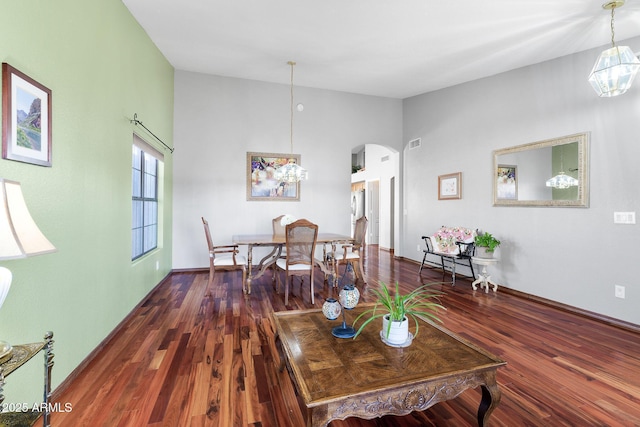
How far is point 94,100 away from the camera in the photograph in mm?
2309

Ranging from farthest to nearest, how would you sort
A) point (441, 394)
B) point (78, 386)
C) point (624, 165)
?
point (624, 165) → point (78, 386) → point (441, 394)

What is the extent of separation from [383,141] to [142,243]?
15.5ft

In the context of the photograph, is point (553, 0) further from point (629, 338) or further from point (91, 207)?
point (91, 207)

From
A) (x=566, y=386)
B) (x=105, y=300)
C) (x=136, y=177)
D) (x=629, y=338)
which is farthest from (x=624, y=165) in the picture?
(x=136, y=177)

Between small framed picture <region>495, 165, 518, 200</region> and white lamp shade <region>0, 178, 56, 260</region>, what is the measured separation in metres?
4.81

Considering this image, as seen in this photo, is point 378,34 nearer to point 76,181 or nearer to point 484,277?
point 76,181

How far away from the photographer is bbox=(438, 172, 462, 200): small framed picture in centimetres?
494

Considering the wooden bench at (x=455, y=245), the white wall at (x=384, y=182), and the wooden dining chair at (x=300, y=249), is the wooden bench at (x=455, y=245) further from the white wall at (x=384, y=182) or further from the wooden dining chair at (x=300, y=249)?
the white wall at (x=384, y=182)

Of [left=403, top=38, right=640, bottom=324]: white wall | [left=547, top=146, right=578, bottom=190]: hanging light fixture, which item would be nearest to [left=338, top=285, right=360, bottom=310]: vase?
[left=403, top=38, right=640, bottom=324]: white wall

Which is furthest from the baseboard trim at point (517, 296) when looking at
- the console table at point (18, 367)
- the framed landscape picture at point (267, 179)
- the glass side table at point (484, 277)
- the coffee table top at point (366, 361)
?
the framed landscape picture at point (267, 179)

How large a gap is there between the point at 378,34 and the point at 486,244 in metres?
3.14

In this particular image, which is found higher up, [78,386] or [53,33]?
[53,33]

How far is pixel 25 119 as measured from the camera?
1559mm

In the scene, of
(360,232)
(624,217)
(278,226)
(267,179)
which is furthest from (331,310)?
(267,179)
